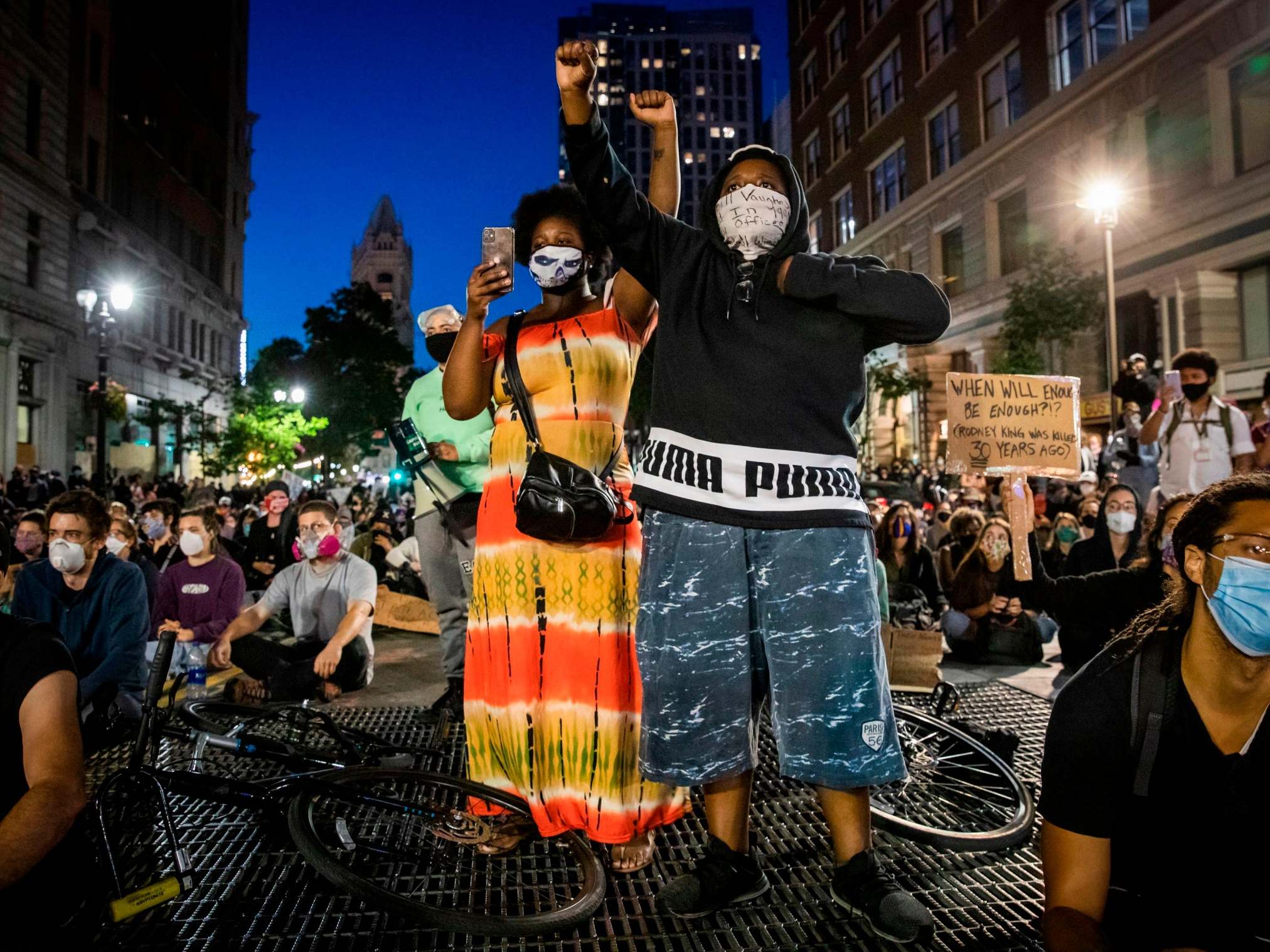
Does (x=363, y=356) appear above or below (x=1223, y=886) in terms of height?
above

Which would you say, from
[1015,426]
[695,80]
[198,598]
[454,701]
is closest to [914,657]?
[1015,426]

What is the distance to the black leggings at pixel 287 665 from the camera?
5.27m

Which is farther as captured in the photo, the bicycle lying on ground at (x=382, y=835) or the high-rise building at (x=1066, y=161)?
the high-rise building at (x=1066, y=161)

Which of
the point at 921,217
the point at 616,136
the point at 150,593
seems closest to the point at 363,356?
the point at 921,217

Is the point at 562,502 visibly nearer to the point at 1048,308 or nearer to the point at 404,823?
the point at 404,823

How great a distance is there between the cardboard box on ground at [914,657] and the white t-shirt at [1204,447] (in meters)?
1.98

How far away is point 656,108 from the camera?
8.77ft

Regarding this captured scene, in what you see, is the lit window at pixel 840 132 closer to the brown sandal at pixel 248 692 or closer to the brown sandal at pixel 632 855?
the brown sandal at pixel 248 692

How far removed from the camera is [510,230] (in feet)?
8.58

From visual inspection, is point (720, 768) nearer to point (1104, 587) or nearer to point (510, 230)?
point (510, 230)

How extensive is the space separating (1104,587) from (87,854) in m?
4.80

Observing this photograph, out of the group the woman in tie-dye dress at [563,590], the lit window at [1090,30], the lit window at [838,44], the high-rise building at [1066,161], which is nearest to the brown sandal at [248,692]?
the woman in tie-dye dress at [563,590]

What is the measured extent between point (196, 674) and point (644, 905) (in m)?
3.38

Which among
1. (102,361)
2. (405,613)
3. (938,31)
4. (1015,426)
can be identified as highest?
(938,31)
